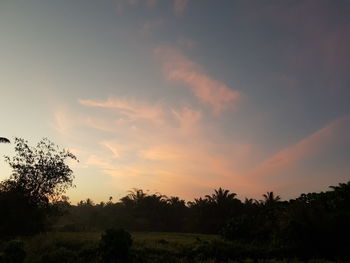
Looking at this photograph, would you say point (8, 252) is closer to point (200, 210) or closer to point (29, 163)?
point (29, 163)

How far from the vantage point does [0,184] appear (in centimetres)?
3538

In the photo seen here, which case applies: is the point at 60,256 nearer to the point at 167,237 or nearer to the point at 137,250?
the point at 137,250

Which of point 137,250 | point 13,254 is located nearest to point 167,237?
point 137,250

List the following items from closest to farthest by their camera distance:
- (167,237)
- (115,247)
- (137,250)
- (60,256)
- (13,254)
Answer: (13,254)
(115,247)
(60,256)
(137,250)
(167,237)

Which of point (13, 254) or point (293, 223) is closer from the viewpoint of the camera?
point (13, 254)

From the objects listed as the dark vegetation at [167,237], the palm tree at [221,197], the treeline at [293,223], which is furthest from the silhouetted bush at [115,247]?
the palm tree at [221,197]

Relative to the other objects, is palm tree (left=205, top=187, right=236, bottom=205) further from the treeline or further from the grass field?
the grass field

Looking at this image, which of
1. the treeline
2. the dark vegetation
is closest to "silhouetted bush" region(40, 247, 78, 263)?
the dark vegetation

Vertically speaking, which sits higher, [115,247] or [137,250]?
[137,250]

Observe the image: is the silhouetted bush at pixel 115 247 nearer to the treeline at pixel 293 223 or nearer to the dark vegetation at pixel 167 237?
the dark vegetation at pixel 167 237

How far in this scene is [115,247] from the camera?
20.1m

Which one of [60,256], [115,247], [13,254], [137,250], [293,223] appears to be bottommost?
[13,254]

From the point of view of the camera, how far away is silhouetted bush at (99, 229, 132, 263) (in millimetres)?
20047

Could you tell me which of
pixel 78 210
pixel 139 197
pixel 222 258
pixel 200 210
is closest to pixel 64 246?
pixel 222 258
